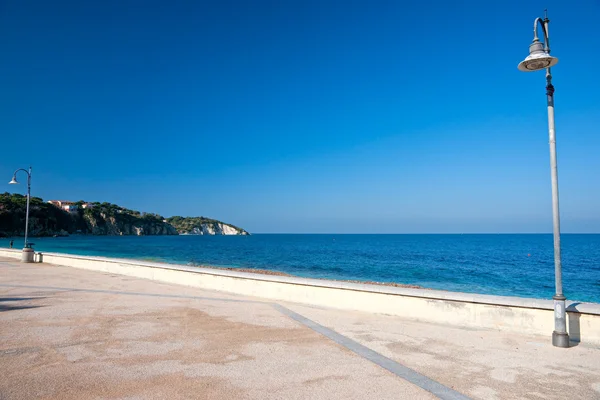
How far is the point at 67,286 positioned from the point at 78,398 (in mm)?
10898

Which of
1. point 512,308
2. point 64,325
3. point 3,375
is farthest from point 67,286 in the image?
point 512,308

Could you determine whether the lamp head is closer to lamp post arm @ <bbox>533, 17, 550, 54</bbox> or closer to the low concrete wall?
lamp post arm @ <bbox>533, 17, 550, 54</bbox>

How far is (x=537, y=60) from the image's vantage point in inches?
253

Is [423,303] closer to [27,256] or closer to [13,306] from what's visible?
[13,306]

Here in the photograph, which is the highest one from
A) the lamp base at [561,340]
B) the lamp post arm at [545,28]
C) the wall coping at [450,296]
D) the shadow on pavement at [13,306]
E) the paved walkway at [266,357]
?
the lamp post arm at [545,28]

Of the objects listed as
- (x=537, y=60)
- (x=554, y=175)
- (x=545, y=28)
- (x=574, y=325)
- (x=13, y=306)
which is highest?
(x=545, y=28)

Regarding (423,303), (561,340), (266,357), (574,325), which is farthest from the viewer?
(423,303)

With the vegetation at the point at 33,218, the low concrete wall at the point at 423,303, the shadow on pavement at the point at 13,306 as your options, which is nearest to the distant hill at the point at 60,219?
the vegetation at the point at 33,218

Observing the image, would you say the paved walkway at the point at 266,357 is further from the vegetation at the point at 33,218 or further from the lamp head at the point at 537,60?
the vegetation at the point at 33,218

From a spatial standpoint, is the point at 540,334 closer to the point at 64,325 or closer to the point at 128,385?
the point at 128,385

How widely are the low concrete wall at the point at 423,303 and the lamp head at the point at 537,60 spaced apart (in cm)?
423

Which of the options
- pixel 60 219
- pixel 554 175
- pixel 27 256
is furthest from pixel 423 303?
pixel 60 219

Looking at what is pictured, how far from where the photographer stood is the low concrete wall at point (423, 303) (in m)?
6.84

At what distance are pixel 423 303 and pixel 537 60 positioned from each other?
5.10 metres
